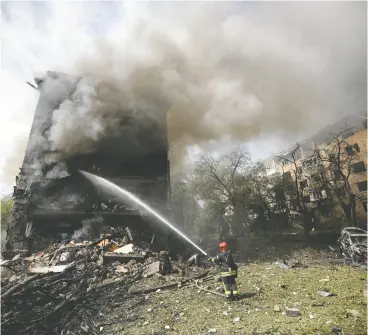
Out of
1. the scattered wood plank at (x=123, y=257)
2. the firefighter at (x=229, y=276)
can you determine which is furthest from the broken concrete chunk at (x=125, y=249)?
the firefighter at (x=229, y=276)

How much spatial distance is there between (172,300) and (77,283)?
2761 mm

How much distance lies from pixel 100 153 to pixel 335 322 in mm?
14961

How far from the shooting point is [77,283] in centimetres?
657

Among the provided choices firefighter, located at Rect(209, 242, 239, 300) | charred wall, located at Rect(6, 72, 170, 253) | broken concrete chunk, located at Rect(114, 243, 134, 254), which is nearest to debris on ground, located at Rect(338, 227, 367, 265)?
firefighter, located at Rect(209, 242, 239, 300)

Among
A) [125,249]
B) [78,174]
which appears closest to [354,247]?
[125,249]

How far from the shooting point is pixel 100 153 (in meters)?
16.1

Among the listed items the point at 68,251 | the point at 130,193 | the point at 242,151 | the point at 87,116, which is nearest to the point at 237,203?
the point at 242,151

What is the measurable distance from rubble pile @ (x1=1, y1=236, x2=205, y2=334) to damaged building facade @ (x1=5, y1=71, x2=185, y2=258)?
2.17 meters

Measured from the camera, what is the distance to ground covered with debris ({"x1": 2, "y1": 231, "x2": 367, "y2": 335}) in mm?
4141

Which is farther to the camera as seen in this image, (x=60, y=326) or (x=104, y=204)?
(x=104, y=204)

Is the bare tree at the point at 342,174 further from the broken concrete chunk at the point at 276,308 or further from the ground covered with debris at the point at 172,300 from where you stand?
the broken concrete chunk at the point at 276,308

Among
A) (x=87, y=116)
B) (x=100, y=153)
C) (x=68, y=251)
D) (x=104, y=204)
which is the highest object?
(x=87, y=116)

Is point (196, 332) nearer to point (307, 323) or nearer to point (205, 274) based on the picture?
point (307, 323)

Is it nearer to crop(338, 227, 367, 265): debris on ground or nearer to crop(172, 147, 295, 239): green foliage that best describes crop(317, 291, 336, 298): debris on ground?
crop(338, 227, 367, 265): debris on ground
